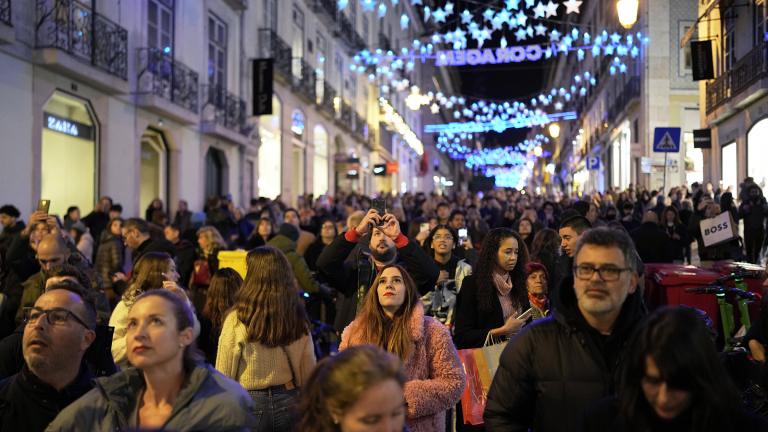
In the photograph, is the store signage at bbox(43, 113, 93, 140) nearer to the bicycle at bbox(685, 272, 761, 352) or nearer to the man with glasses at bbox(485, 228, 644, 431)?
the bicycle at bbox(685, 272, 761, 352)

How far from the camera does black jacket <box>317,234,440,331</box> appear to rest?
6166 millimetres

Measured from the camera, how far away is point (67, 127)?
15.6m

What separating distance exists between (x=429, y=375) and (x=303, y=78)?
25099 millimetres

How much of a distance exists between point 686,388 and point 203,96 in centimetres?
1994

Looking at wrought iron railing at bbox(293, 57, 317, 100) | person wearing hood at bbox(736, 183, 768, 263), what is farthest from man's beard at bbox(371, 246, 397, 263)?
wrought iron railing at bbox(293, 57, 317, 100)

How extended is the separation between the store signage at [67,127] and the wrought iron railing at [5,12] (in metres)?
2.48

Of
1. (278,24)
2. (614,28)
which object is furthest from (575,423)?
(614,28)

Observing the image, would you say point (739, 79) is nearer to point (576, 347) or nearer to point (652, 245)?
point (652, 245)

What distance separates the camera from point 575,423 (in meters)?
3.10

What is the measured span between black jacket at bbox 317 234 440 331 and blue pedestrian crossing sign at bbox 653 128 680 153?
1180cm

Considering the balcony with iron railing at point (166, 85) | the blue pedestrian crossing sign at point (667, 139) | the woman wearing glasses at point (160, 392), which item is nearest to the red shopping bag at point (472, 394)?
the woman wearing glasses at point (160, 392)

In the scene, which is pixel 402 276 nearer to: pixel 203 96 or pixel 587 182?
pixel 203 96

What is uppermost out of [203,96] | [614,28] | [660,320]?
[614,28]

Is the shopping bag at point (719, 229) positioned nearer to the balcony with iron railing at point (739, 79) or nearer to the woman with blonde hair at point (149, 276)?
the woman with blonde hair at point (149, 276)
